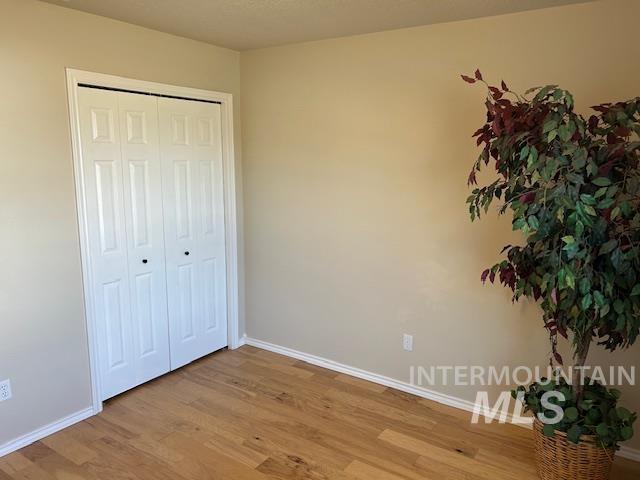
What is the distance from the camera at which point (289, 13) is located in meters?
2.63

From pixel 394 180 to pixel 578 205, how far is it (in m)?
1.43

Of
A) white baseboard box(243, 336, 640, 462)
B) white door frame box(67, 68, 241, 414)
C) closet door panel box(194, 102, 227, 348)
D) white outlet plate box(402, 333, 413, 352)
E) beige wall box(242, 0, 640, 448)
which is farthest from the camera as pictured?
closet door panel box(194, 102, 227, 348)

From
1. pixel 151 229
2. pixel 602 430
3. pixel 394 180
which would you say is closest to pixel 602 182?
pixel 602 430

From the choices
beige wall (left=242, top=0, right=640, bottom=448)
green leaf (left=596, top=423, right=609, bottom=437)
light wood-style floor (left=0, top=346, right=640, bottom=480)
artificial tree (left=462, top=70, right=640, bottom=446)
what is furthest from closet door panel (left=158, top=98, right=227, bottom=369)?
green leaf (left=596, top=423, right=609, bottom=437)

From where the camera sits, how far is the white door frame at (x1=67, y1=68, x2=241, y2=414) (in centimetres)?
271

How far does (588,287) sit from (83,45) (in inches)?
113

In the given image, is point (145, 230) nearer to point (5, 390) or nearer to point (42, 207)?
point (42, 207)

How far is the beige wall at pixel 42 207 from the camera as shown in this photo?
2.45m

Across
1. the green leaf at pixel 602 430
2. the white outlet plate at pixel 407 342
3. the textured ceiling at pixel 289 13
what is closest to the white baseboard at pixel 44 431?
the white outlet plate at pixel 407 342

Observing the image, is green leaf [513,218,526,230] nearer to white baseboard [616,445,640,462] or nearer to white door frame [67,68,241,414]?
white baseboard [616,445,640,462]

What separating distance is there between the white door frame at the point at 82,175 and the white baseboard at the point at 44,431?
8 cm

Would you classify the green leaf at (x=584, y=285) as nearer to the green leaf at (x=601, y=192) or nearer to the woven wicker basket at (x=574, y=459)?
the green leaf at (x=601, y=192)

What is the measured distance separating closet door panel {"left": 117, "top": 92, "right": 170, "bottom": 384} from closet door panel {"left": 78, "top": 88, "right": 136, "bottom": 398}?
5 cm

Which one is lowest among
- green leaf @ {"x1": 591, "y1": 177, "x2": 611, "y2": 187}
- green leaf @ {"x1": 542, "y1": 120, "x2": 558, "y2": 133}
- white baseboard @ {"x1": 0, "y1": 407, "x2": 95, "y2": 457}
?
white baseboard @ {"x1": 0, "y1": 407, "x2": 95, "y2": 457}
